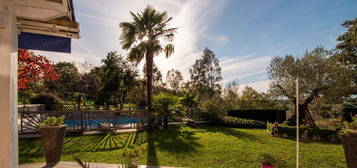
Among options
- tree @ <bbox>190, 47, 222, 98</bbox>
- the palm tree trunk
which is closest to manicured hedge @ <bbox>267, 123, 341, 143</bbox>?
the palm tree trunk

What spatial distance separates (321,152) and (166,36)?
32.4 ft

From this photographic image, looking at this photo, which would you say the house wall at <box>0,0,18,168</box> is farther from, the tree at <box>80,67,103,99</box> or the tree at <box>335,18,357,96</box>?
the tree at <box>80,67,103,99</box>

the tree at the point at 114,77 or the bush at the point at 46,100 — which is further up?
the tree at the point at 114,77

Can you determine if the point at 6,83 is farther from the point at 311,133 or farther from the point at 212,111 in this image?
the point at 212,111

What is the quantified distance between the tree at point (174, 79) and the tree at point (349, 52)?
62.5 ft

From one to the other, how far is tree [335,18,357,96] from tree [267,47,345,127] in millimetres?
1217

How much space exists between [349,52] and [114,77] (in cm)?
2019

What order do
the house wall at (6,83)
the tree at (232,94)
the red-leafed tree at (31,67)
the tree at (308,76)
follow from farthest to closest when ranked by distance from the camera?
1. the tree at (232,94)
2. the tree at (308,76)
3. the red-leafed tree at (31,67)
4. the house wall at (6,83)

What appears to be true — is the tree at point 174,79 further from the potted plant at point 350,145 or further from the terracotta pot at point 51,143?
the potted plant at point 350,145

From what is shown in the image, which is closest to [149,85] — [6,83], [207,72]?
[6,83]

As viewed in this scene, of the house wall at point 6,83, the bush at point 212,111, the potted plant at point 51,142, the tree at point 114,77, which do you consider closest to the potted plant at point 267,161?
the house wall at point 6,83

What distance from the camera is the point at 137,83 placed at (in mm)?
18453

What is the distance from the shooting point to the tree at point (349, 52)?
11.0 m

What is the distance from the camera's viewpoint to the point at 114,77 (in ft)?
56.7
